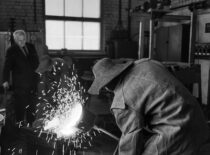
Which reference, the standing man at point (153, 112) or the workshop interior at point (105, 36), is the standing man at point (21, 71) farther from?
the standing man at point (153, 112)

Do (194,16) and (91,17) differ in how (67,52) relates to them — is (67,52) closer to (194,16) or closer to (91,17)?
(91,17)

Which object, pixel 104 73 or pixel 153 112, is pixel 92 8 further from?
pixel 153 112

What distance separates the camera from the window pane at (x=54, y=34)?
5.62 metres

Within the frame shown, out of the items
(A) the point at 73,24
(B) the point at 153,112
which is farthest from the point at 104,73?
(A) the point at 73,24

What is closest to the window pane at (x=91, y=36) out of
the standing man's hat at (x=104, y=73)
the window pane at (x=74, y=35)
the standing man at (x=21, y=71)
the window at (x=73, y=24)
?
the window at (x=73, y=24)

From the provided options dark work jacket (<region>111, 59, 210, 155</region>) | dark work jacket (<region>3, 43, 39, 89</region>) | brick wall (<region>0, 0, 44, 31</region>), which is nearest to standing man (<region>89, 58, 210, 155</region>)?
dark work jacket (<region>111, 59, 210, 155</region>)

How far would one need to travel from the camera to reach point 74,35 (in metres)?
5.84

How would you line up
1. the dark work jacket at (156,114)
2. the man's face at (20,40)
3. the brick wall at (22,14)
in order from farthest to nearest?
the brick wall at (22,14)
the man's face at (20,40)
the dark work jacket at (156,114)

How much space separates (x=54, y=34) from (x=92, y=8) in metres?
0.98

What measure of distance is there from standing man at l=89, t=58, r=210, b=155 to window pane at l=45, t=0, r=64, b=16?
4.58 m

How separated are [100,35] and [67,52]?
36.0 inches

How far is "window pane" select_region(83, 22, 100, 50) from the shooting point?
5.91m

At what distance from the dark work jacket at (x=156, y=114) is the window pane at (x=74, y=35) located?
4656mm

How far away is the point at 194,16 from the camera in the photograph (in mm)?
4469
